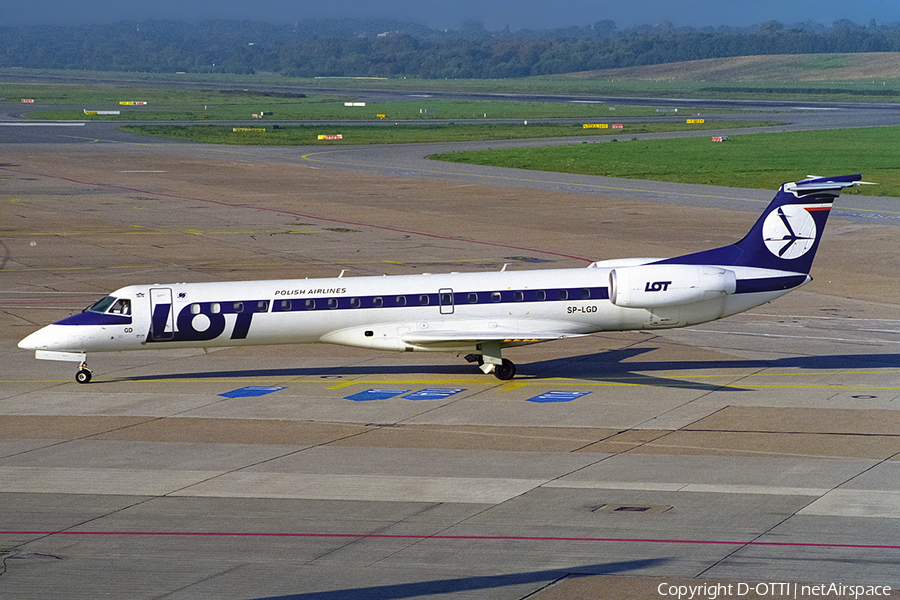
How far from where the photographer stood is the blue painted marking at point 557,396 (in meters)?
29.5

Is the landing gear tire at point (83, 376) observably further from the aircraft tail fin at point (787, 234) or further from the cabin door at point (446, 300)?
the aircraft tail fin at point (787, 234)

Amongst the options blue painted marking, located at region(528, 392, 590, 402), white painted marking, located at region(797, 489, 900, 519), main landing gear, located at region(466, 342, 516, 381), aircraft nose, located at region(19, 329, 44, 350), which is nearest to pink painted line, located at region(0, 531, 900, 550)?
white painted marking, located at region(797, 489, 900, 519)

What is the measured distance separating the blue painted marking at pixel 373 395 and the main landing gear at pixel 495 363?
2.55 meters

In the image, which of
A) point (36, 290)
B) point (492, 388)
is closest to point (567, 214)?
point (36, 290)

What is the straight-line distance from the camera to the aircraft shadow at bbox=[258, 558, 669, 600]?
56.8 ft

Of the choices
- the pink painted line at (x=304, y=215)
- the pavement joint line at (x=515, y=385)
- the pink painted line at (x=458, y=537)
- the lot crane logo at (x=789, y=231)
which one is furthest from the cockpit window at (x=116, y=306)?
the pink painted line at (x=304, y=215)

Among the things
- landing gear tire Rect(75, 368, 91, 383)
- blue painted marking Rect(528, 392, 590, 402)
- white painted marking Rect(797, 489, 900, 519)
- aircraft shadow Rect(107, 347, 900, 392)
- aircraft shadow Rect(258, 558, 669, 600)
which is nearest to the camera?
aircraft shadow Rect(258, 558, 669, 600)

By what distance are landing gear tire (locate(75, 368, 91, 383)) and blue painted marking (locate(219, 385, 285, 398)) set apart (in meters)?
4.37

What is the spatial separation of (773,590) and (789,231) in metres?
17.2

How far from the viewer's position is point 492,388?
102 ft

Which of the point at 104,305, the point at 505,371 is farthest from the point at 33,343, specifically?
the point at 505,371

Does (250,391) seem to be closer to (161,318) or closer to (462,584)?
(161,318)

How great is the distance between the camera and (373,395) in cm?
3031

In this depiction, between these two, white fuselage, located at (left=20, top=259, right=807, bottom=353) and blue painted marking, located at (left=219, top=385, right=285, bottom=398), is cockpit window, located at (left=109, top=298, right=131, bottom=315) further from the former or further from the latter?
blue painted marking, located at (left=219, top=385, right=285, bottom=398)
